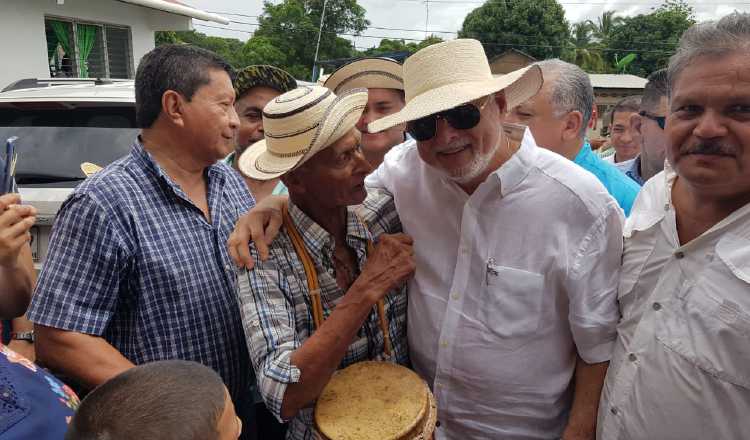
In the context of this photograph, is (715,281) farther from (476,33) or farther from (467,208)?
(476,33)

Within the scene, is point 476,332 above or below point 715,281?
below

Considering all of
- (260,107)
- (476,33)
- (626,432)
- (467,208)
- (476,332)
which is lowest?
(626,432)

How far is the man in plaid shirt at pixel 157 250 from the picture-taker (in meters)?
1.72

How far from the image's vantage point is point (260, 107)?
3.18 m

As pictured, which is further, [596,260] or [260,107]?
[260,107]

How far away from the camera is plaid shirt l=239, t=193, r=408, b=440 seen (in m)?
1.52

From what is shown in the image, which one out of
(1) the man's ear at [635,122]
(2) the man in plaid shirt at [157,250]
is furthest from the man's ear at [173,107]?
(1) the man's ear at [635,122]

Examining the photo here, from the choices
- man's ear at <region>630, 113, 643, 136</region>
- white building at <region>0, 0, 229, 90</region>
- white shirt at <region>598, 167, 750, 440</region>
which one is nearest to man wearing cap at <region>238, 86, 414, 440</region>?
white shirt at <region>598, 167, 750, 440</region>

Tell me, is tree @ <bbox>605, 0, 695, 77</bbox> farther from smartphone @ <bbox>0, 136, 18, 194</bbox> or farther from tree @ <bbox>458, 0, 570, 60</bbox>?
smartphone @ <bbox>0, 136, 18, 194</bbox>

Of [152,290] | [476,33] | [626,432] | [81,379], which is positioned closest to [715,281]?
[626,432]

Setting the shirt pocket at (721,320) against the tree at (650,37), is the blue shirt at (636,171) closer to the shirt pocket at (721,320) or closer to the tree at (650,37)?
the shirt pocket at (721,320)

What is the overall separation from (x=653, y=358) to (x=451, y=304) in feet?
2.15

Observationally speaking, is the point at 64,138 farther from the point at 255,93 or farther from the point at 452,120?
the point at 452,120

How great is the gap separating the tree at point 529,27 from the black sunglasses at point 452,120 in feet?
122
